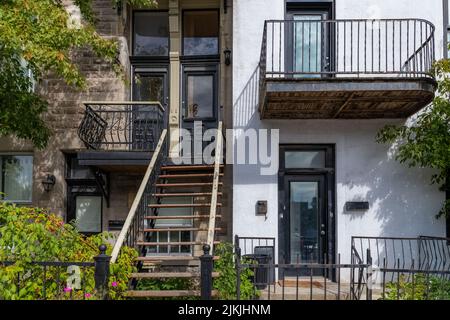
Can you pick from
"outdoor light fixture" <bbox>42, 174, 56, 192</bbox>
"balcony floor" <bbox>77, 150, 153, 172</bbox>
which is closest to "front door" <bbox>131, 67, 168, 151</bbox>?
→ "balcony floor" <bbox>77, 150, 153, 172</bbox>

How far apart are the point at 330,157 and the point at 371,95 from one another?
1.62 metres

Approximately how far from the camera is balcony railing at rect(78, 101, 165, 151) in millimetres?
8422

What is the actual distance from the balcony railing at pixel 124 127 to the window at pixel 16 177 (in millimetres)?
1861

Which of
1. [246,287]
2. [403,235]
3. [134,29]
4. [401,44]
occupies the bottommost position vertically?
[246,287]

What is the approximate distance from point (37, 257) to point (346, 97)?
16.6ft

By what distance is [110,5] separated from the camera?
9133 mm

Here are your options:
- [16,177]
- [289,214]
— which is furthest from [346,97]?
[16,177]

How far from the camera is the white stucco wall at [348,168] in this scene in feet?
25.1

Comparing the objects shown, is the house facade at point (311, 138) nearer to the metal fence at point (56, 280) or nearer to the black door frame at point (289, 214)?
the black door frame at point (289, 214)

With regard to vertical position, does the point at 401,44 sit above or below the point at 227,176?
above

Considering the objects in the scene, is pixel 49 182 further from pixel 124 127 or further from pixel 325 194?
pixel 325 194
